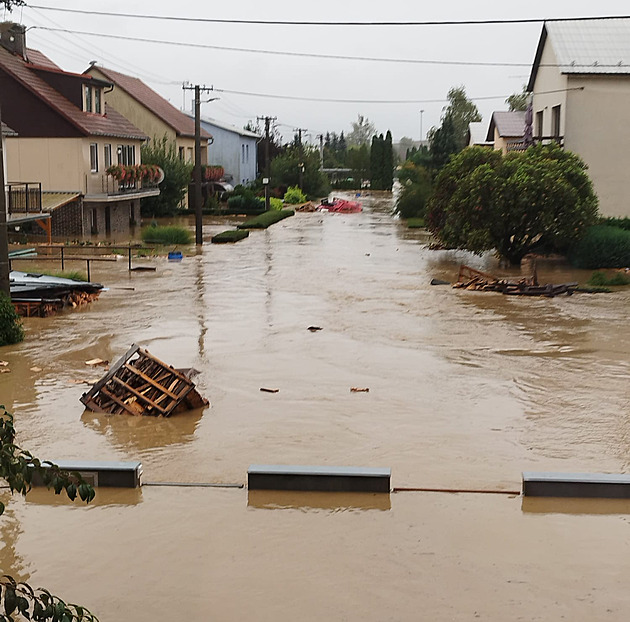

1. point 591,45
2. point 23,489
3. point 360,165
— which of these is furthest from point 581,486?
point 360,165

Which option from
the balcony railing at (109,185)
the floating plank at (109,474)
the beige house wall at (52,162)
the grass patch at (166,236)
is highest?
the beige house wall at (52,162)

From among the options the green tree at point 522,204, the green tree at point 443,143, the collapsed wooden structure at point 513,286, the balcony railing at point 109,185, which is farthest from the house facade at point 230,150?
the collapsed wooden structure at point 513,286

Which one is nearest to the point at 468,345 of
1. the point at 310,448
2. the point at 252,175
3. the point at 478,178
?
the point at 310,448

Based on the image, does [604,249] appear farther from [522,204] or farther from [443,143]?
[443,143]

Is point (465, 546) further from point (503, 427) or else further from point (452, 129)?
point (452, 129)

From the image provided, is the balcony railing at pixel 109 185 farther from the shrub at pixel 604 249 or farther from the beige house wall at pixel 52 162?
the shrub at pixel 604 249

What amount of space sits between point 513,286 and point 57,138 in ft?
71.3

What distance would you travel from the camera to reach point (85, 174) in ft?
132

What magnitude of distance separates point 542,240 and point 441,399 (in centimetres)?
1712

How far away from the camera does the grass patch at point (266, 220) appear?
50062 millimetres

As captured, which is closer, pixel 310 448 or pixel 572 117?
pixel 310 448

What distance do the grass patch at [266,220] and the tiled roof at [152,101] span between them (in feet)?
26.5

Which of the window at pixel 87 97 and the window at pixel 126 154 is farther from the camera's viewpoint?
the window at pixel 126 154

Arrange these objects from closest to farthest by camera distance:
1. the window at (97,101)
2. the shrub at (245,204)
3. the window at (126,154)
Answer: the window at (97,101) → the window at (126,154) → the shrub at (245,204)
